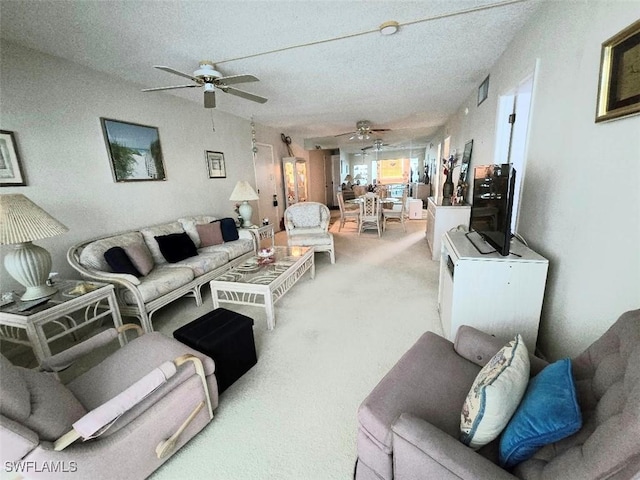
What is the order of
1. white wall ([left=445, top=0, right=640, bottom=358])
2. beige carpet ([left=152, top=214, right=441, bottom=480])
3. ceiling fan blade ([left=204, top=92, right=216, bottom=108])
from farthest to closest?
ceiling fan blade ([left=204, top=92, right=216, bottom=108]) → beige carpet ([left=152, top=214, right=441, bottom=480]) → white wall ([left=445, top=0, right=640, bottom=358])

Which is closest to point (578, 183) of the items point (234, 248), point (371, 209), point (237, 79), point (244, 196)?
point (237, 79)

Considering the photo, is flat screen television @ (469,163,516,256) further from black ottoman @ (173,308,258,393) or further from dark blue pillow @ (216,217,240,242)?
dark blue pillow @ (216,217,240,242)

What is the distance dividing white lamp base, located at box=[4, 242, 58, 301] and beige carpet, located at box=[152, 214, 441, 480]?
0.95 meters

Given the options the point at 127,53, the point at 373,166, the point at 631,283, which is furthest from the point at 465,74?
the point at 373,166

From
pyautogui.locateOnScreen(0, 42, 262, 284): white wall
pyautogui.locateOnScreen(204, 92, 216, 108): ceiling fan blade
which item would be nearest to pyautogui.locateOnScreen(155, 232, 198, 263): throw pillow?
pyautogui.locateOnScreen(0, 42, 262, 284): white wall

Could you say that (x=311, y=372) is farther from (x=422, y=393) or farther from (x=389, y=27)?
(x=389, y=27)

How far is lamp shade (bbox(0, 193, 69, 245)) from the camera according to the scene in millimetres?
1694

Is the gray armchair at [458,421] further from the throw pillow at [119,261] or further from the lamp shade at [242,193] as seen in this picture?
the lamp shade at [242,193]

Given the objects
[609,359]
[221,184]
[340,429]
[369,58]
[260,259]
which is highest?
[369,58]

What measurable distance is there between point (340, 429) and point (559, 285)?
1.59 meters

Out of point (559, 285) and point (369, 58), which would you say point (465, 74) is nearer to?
point (369, 58)

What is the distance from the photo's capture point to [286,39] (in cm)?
222

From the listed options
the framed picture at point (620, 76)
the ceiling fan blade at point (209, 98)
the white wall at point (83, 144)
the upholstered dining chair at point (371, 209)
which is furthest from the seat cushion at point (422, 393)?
the upholstered dining chair at point (371, 209)

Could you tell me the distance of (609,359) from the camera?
34.6 inches
